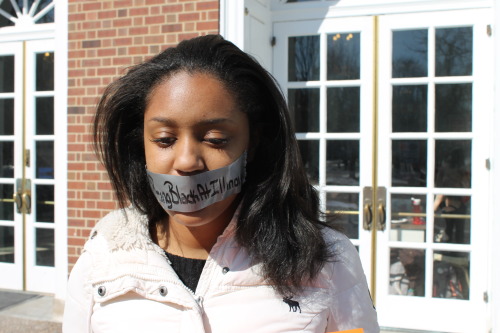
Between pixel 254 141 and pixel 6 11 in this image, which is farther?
pixel 6 11

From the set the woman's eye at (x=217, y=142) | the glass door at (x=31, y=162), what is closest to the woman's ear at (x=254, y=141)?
the woman's eye at (x=217, y=142)

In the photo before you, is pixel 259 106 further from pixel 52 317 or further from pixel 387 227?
pixel 52 317

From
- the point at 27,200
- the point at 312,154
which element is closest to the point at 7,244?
the point at 27,200

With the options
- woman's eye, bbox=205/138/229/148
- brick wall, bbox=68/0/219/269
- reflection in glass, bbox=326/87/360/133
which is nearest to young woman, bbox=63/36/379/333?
woman's eye, bbox=205/138/229/148

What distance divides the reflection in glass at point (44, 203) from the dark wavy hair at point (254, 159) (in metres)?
4.11

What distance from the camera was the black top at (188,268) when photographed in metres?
1.43

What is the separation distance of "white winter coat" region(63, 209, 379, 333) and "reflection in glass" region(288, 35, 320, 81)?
332 cm

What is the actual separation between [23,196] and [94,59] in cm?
196

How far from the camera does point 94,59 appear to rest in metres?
4.48

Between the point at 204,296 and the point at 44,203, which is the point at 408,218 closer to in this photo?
the point at 204,296

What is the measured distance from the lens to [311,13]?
4566mm

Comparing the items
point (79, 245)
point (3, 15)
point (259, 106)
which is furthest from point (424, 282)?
point (3, 15)

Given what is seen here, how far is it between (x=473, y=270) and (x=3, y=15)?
5381 mm

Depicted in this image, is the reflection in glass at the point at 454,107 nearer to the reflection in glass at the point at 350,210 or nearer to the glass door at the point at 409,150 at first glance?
the glass door at the point at 409,150
